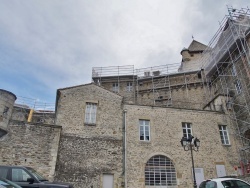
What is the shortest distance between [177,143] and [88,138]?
6.40 meters

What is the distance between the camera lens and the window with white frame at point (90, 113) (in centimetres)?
1532

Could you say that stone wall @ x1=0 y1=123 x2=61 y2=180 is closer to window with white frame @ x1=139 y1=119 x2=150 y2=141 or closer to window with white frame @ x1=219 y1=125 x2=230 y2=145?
window with white frame @ x1=139 y1=119 x2=150 y2=141

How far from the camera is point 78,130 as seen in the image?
14719 millimetres

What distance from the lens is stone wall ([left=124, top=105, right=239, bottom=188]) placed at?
14.5m

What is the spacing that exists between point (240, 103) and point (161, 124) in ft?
23.2

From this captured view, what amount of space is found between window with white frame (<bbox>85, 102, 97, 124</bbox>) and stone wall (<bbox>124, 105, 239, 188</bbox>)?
2399 millimetres

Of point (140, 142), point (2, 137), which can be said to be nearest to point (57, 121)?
point (2, 137)

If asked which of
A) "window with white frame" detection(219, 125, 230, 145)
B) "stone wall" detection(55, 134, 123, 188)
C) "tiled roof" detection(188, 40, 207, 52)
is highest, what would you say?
"tiled roof" detection(188, 40, 207, 52)

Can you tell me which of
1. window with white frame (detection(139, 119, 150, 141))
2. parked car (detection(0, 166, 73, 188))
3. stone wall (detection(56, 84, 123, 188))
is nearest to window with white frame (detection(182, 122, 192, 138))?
window with white frame (detection(139, 119, 150, 141))

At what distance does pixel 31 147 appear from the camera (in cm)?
1295

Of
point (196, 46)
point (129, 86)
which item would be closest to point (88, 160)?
point (129, 86)

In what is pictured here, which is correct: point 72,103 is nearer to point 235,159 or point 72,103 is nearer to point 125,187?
point 125,187

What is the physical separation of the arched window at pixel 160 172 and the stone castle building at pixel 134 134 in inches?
2.4

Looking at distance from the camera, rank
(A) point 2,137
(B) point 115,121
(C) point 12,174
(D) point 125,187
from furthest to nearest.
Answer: (B) point 115,121 < (D) point 125,187 < (A) point 2,137 < (C) point 12,174
